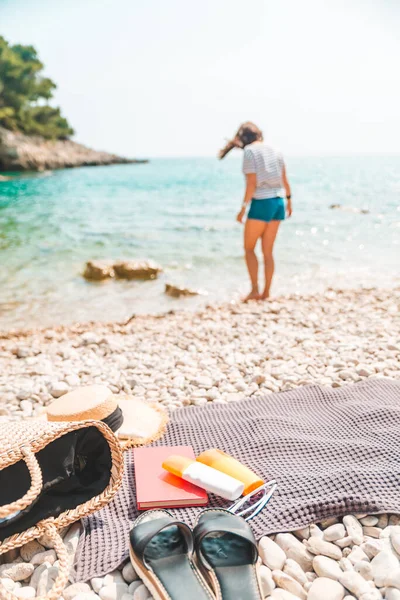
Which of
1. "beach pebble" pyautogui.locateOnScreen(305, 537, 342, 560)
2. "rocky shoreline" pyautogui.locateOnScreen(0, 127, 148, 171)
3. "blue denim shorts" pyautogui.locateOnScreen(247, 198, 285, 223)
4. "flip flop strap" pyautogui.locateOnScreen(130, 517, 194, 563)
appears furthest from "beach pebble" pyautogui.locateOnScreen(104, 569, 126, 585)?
"rocky shoreline" pyautogui.locateOnScreen(0, 127, 148, 171)

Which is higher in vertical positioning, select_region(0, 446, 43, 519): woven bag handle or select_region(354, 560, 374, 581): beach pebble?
select_region(0, 446, 43, 519): woven bag handle

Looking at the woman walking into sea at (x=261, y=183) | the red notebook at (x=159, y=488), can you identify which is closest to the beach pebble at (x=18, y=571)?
the red notebook at (x=159, y=488)

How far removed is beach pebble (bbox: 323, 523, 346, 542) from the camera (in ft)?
6.51

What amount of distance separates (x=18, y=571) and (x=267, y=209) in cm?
464

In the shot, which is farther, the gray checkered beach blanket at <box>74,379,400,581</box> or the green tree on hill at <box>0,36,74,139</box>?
the green tree on hill at <box>0,36,74,139</box>

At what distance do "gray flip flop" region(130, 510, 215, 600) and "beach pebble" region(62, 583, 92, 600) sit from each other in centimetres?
18

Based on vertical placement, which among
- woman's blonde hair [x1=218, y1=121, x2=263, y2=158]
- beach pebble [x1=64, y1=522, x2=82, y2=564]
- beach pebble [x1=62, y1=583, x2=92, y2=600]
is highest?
woman's blonde hair [x1=218, y1=121, x2=263, y2=158]

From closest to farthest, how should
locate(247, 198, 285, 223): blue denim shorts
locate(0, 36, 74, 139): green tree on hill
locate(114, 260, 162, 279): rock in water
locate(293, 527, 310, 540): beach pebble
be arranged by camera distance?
locate(293, 527, 310, 540): beach pebble < locate(247, 198, 285, 223): blue denim shorts < locate(114, 260, 162, 279): rock in water < locate(0, 36, 74, 139): green tree on hill

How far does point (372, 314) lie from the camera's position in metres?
5.27

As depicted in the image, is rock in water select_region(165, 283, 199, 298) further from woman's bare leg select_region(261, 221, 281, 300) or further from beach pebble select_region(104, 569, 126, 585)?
beach pebble select_region(104, 569, 126, 585)

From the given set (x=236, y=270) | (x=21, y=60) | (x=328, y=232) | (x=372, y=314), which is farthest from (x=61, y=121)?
(x=372, y=314)

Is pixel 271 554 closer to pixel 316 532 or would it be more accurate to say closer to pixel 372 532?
pixel 316 532

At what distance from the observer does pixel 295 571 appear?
183 centimetres

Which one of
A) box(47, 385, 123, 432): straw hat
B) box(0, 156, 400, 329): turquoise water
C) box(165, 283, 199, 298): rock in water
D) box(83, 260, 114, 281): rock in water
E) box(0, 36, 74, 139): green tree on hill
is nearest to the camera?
box(47, 385, 123, 432): straw hat
